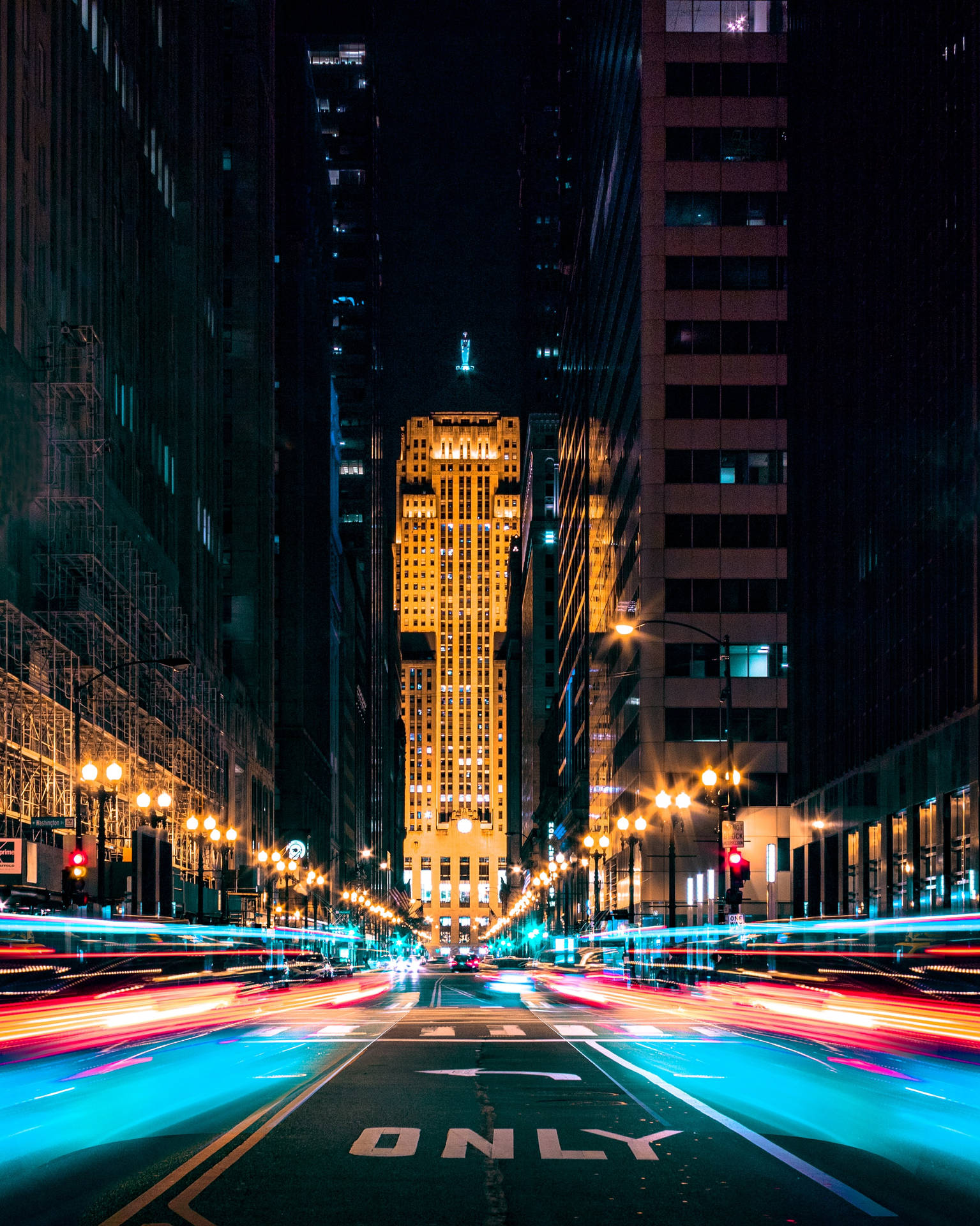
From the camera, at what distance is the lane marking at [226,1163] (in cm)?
1066

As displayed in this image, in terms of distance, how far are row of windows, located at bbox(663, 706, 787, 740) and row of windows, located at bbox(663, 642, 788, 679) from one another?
1.97m

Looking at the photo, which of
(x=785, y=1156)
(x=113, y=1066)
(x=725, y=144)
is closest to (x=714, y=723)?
(x=725, y=144)

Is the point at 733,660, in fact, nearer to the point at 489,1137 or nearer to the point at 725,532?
the point at 725,532

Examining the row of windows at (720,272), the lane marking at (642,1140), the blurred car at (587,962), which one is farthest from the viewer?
the row of windows at (720,272)

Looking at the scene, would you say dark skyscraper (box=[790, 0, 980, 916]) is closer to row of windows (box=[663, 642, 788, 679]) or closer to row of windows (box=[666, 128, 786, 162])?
row of windows (box=[663, 642, 788, 679])

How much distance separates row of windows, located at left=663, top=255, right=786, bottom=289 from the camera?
9244cm

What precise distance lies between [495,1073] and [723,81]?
270 feet

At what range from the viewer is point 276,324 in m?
150

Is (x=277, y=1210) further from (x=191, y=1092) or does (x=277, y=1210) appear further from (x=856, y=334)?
(x=856, y=334)

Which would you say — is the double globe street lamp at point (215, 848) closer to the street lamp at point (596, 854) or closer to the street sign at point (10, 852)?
the street lamp at point (596, 854)

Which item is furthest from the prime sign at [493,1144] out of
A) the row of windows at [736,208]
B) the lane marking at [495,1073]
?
the row of windows at [736,208]

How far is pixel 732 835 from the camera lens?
42906 millimetres

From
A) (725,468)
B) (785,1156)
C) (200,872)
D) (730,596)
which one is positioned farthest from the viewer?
(725,468)

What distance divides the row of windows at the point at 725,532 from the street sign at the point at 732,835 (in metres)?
47.4
